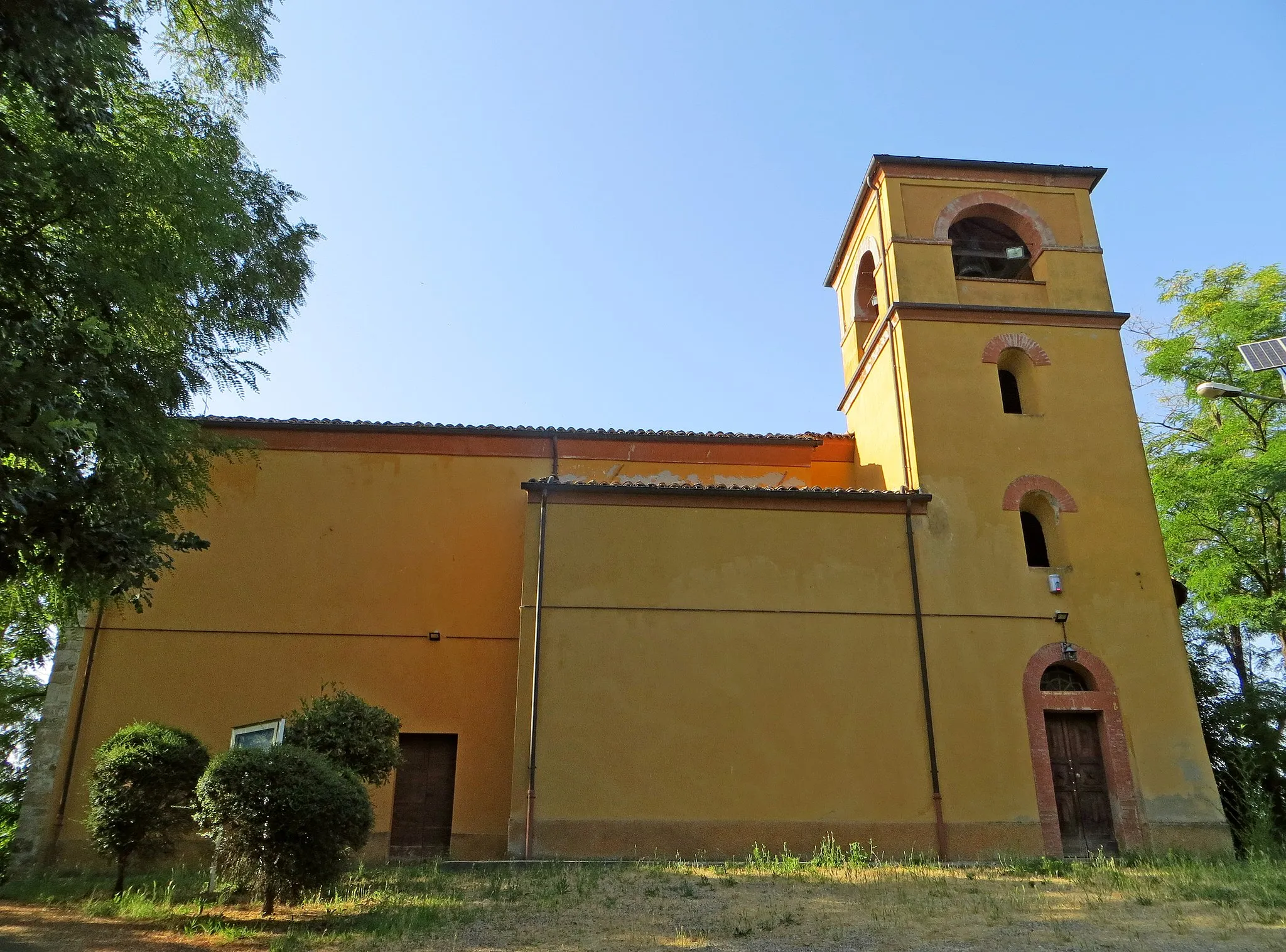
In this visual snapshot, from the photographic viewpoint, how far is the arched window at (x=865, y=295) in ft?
55.2

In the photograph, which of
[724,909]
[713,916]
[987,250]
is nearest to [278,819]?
[713,916]

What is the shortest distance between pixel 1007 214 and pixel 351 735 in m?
13.0

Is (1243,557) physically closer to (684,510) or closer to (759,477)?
(759,477)

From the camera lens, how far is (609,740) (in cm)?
1171

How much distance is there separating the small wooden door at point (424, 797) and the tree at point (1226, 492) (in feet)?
36.6

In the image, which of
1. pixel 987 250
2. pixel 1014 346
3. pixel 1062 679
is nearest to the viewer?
pixel 1062 679

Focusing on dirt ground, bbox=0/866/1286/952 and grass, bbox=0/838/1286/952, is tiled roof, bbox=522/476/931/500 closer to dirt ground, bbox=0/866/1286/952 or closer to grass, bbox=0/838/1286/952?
grass, bbox=0/838/1286/952

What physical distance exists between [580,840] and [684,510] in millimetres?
4495

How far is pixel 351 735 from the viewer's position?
31.4 feet

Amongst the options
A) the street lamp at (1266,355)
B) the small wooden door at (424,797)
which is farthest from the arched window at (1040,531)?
the small wooden door at (424,797)

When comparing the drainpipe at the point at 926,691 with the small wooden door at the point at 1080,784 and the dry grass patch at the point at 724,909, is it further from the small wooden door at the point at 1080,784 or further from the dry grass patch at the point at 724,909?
the small wooden door at the point at 1080,784

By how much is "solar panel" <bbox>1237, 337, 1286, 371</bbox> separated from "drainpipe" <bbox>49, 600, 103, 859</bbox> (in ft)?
49.2

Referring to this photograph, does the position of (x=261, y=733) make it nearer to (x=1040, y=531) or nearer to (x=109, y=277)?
(x=109, y=277)

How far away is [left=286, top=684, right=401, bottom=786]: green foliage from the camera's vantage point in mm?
9422
